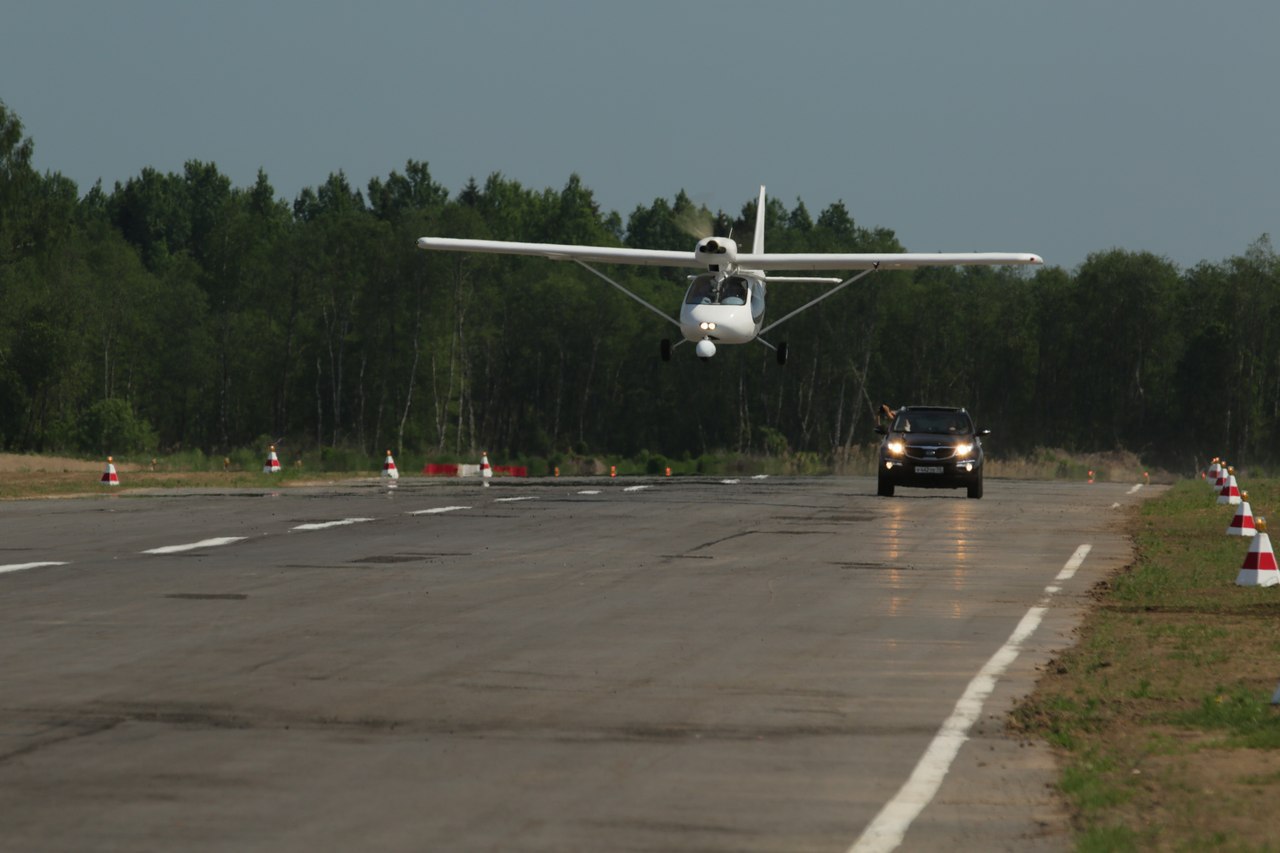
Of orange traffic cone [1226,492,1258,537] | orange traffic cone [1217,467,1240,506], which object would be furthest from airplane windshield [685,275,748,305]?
orange traffic cone [1226,492,1258,537]

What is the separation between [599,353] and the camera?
429 feet

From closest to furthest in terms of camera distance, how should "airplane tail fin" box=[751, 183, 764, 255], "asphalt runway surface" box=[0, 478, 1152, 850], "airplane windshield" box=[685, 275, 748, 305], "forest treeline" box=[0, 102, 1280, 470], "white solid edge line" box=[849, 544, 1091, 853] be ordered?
"white solid edge line" box=[849, 544, 1091, 853] < "asphalt runway surface" box=[0, 478, 1152, 850] < "airplane windshield" box=[685, 275, 748, 305] < "airplane tail fin" box=[751, 183, 764, 255] < "forest treeline" box=[0, 102, 1280, 470]

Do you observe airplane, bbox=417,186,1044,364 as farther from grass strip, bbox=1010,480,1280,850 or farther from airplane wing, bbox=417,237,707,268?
grass strip, bbox=1010,480,1280,850

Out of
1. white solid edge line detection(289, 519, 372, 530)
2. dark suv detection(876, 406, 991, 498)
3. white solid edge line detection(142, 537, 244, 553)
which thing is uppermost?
dark suv detection(876, 406, 991, 498)

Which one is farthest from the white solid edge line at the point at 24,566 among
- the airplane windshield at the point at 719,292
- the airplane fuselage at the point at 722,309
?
the airplane windshield at the point at 719,292

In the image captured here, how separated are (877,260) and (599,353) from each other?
78.8m

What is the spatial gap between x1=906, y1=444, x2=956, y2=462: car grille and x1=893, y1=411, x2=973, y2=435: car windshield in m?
0.57

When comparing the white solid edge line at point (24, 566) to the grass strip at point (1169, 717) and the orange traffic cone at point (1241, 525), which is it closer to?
the grass strip at point (1169, 717)

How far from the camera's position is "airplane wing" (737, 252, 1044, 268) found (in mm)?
49781

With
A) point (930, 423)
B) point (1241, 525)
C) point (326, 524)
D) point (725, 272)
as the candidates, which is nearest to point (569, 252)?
point (725, 272)

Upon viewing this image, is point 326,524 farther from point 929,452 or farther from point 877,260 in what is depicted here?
point 877,260

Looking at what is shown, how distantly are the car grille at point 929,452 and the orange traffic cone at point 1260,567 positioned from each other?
18.7m

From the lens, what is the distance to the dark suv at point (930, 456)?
36625mm

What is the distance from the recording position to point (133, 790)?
25.8ft
